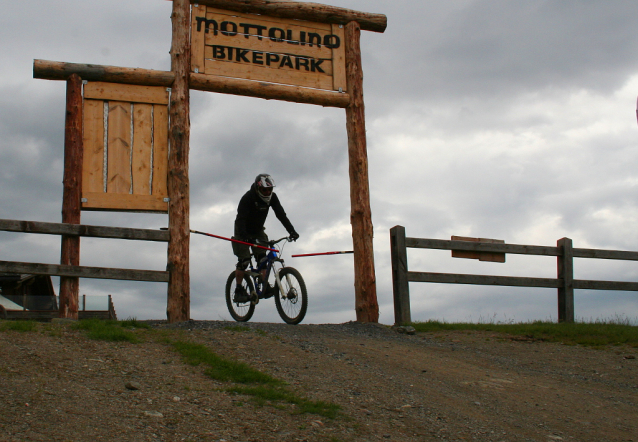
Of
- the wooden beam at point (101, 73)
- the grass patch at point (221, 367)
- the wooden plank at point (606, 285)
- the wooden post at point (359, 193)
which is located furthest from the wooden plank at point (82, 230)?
the wooden plank at point (606, 285)

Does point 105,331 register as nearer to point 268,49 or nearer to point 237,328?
point 237,328

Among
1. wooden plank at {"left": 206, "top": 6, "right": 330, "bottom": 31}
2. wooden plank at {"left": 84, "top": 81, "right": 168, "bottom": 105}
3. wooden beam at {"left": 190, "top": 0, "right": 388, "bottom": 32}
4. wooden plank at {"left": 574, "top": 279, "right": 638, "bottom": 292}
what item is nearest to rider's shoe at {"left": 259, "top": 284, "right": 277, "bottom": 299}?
wooden plank at {"left": 84, "top": 81, "right": 168, "bottom": 105}

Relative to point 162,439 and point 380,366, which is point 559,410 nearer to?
point 380,366

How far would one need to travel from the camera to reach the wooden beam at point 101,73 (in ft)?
34.0

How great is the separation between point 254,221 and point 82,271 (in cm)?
286

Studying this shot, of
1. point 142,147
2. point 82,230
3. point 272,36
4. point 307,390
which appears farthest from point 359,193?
point 307,390

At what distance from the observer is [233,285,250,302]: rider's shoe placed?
1059 cm

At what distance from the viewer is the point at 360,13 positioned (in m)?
12.1

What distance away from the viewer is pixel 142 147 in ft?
34.7

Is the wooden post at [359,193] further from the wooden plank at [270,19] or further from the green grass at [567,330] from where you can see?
the green grass at [567,330]

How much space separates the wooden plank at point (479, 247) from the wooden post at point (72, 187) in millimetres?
5765

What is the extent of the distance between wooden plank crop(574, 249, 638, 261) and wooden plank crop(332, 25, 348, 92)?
5.82 meters

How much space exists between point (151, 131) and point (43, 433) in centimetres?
679

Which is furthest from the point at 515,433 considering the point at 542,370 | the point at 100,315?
the point at 100,315
